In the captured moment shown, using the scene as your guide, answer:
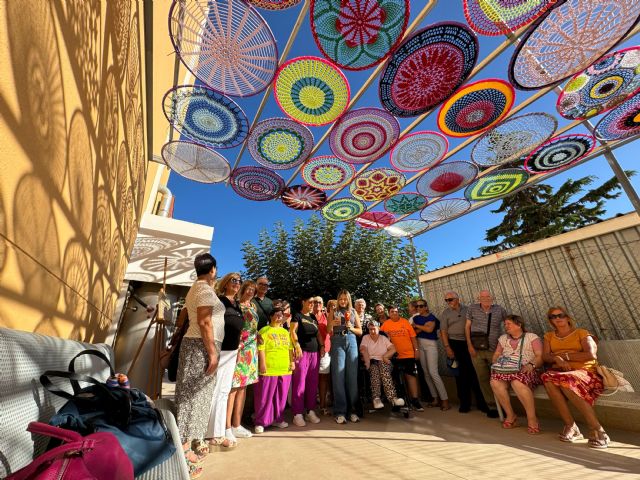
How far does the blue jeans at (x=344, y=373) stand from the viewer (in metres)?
4.06

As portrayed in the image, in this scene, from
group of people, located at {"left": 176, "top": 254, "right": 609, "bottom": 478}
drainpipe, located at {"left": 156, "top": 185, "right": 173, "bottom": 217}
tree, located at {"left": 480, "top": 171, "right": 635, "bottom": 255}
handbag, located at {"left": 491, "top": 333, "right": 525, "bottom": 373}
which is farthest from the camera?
tree, located at {"left": 480, "top": 171, "right": 635, "bottom": 255}

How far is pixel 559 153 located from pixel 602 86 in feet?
4.31

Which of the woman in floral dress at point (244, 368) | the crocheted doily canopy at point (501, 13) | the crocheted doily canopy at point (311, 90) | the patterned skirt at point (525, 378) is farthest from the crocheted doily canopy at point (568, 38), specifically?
the woman in floral dress at point (244, 368)

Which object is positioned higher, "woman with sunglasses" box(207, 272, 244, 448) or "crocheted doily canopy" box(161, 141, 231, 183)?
"crocheted doily canopy" box(161, 141, 231, 183)

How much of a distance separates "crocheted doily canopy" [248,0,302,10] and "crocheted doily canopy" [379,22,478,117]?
4.16 ft

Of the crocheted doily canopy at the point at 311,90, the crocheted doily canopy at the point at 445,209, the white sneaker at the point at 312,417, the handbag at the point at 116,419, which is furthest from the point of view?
the crocheted doily canopy at the point at 445,209

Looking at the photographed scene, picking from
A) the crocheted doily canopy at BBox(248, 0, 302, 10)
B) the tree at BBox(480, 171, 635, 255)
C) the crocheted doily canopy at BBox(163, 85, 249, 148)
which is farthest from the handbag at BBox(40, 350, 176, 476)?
the tree at BBox(480, 171, 635, 255)

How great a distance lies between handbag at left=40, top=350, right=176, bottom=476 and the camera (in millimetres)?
1023

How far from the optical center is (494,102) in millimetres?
3963

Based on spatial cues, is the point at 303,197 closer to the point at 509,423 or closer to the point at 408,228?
the point at 408,228

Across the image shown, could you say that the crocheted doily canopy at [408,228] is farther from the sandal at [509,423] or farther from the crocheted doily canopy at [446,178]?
the sandal at [509,423]

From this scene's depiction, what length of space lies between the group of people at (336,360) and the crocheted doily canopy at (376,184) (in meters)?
2.26

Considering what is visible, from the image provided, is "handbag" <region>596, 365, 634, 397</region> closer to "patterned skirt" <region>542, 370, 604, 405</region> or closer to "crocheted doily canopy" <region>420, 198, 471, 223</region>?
"patterned skirt" <region>542, 370, 604, 405</region>

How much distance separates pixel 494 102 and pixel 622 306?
12.6 feet
